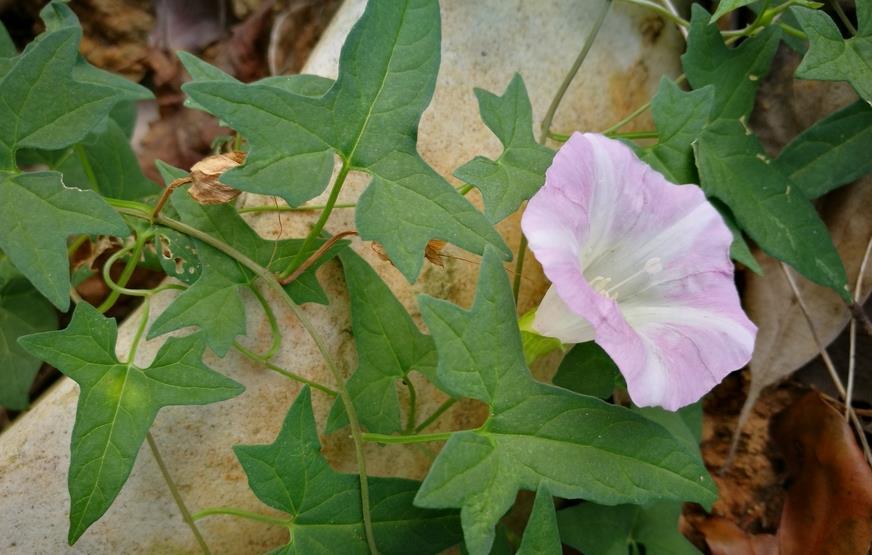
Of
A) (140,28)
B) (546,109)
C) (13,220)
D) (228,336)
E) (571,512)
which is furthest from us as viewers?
(140,28)

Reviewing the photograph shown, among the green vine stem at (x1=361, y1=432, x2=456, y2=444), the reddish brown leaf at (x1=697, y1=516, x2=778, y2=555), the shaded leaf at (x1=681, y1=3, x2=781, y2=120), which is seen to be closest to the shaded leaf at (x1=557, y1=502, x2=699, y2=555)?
the reddish brown leaf at (x1=697, y1=516, x2=778, y2=555)

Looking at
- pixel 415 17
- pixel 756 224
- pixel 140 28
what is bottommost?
pixel 140 28

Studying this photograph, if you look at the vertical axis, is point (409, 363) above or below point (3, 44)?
below

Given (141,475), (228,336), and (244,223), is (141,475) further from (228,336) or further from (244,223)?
(244,223)

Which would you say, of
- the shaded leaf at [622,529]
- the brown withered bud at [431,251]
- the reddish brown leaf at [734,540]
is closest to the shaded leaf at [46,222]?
the brown withered bud at [431,251]

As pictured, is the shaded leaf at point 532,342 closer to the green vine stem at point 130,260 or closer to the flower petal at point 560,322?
the flower petal at point 560,322

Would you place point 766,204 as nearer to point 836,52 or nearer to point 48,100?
point 836,52

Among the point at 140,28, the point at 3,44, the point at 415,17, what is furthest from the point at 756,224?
the point at 140,28
